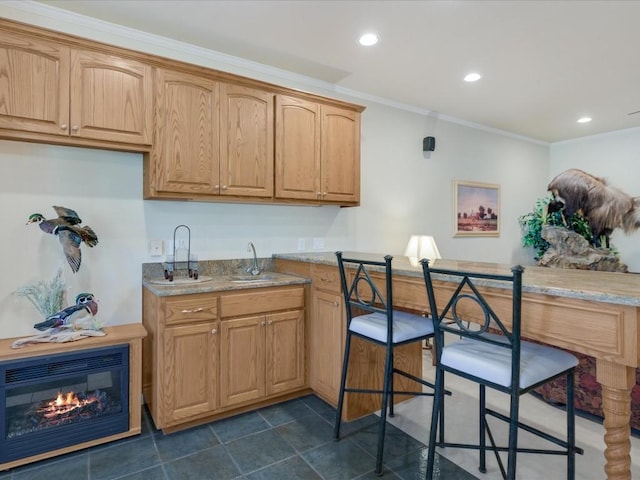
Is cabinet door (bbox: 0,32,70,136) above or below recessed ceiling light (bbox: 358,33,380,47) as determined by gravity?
below

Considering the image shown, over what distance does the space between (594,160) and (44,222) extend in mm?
6475

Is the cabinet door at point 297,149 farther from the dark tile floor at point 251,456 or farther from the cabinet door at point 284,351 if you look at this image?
the dark tile floor at point 251,456

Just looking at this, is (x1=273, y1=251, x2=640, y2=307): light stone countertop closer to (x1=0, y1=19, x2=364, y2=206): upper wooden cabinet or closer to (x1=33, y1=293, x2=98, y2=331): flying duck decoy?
(x1=0, y1=19, x2=364, y2=206): upper wooden cabinet

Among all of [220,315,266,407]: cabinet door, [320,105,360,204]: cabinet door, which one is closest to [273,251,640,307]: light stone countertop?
[220,315,266,407]: cabinet door

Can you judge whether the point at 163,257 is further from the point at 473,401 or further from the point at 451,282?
the point at 473,401

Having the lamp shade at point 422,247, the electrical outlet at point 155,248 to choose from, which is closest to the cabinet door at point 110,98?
the electrical outlet at point 155,248

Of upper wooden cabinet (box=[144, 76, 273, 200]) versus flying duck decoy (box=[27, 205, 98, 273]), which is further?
upper wooden cabinet (box=[144, 76, 273, 200])

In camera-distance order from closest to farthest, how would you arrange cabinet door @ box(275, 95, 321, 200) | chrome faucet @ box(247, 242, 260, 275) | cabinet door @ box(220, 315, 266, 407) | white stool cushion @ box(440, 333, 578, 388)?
white stool cushion @ box(440, 333, 578, 388) < cabinet door @ box(220, 315, 266, 407) < cabinet door @ box(275, 95, 321, 200) < chrome faucet @ box(247, 242, 260, 275)

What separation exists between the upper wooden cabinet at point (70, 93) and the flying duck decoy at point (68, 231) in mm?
453

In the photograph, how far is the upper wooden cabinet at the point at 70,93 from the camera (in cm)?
Result: 209

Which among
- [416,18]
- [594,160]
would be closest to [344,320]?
[416,18]

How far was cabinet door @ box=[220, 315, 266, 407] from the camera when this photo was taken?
247 centimetres

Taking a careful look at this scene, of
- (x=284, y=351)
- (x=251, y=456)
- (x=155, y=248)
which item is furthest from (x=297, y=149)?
(x=251, y=456)

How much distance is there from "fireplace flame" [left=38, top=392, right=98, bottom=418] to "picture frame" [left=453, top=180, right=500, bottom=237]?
13.5ft
